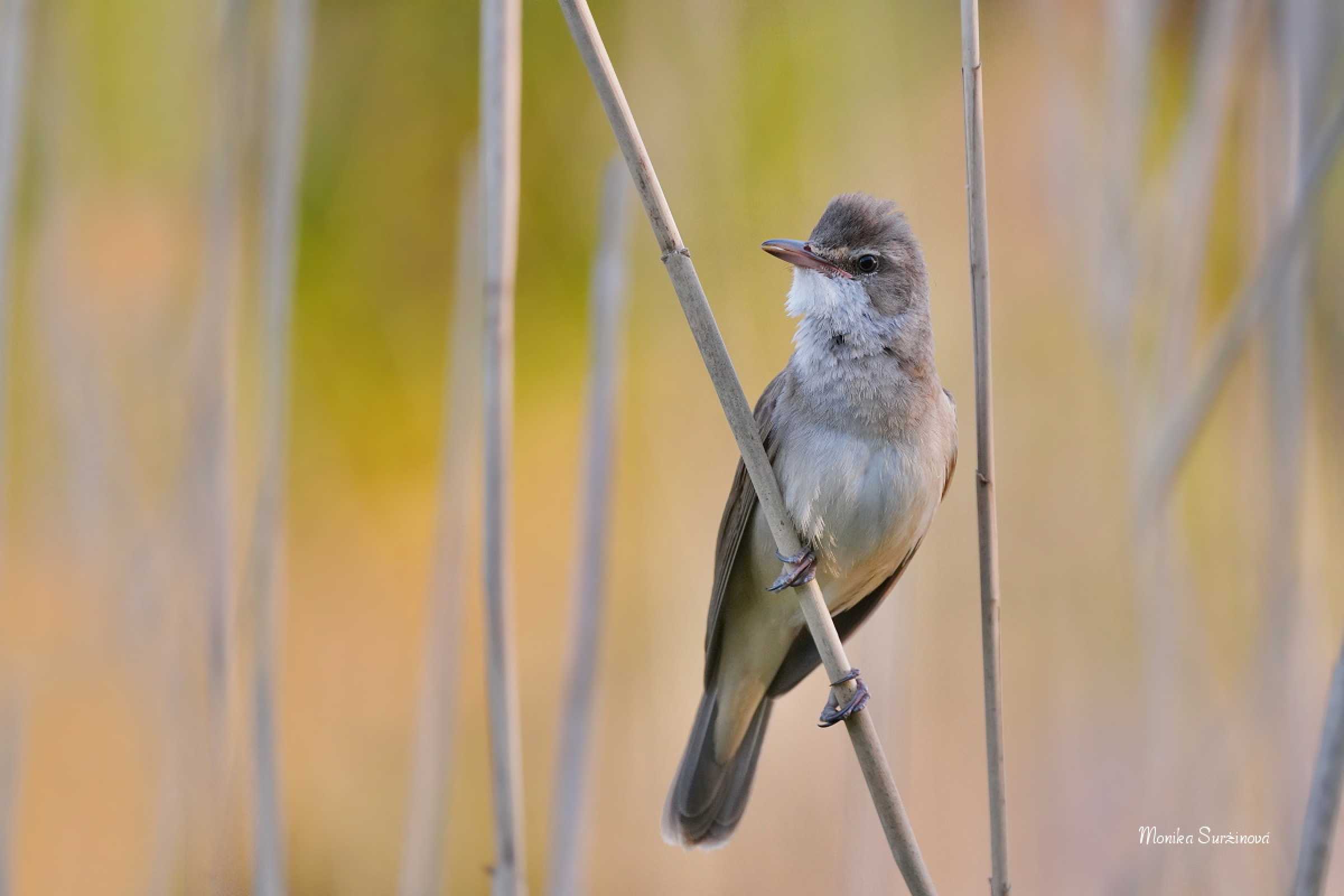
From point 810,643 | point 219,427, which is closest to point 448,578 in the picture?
point 219,427

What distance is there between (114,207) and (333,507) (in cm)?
142

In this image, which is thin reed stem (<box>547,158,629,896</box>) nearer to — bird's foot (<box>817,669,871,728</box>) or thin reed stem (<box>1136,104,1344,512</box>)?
bird's foot (<box>817,669,871,728</box>)

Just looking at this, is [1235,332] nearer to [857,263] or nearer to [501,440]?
[857,263]

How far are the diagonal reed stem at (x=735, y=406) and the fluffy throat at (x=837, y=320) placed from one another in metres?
0.63

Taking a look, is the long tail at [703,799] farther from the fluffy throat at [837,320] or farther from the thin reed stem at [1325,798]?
the thin reed stem at [1325,798]

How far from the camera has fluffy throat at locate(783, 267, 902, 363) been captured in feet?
7.39

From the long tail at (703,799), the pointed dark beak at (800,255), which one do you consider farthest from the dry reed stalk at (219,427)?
the pointed dark beak at (800,255)

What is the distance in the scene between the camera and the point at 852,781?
2678 millimetres

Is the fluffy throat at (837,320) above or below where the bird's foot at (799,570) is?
above

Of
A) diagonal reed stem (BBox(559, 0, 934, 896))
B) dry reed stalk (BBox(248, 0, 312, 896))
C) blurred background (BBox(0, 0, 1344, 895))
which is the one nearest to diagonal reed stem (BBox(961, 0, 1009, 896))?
diagonal reed stem (BBox(559, 0, 934, 896))

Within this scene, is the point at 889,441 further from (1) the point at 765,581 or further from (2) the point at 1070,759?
(2) the point at 1070,759

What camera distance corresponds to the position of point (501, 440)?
6.16 feet

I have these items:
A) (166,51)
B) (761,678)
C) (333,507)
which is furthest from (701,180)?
(333,507)

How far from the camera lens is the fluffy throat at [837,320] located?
225 cm
